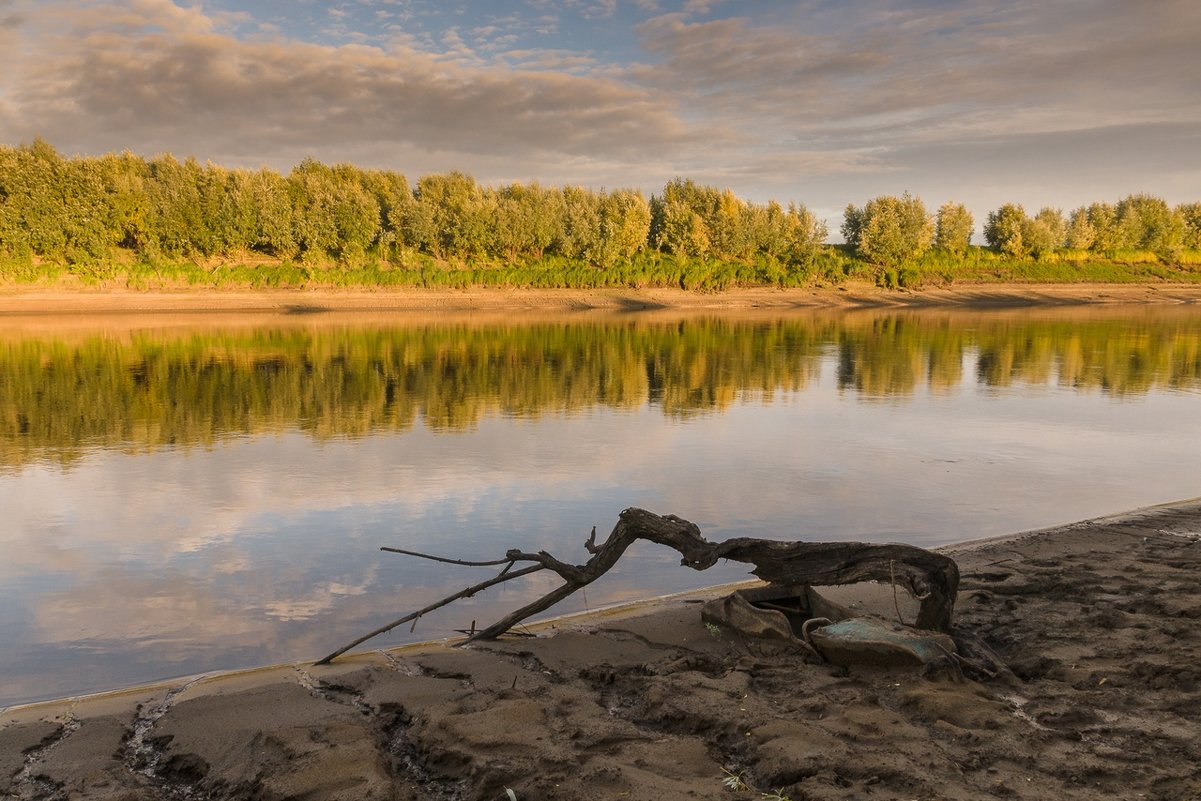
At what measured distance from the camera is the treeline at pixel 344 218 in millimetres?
64375

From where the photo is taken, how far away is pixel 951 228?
101688 mm

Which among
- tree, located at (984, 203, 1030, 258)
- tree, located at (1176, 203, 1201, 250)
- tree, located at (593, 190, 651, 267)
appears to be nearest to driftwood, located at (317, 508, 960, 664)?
tree, located at (593, 190, 651, 267)

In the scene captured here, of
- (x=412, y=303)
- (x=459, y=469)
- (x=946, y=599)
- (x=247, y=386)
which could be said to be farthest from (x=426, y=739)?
(x=412, y=303)

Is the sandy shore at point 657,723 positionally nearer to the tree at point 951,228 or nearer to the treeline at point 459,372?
the treeline at point 459,372

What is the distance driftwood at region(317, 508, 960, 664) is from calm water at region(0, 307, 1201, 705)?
1106mm

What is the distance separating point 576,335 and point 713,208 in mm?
56823

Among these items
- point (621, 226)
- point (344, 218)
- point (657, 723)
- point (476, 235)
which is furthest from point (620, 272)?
point (657, 723)

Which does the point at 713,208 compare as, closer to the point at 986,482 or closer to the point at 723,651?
the point at 986,482

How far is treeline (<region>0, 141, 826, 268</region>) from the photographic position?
211 feet

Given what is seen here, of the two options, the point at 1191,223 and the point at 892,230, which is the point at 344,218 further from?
the point at 1191,223

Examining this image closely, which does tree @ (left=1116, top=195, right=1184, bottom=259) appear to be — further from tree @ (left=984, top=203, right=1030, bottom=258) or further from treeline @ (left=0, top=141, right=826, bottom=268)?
treeline @ (left=0, top=141, right=826, bottom=268)

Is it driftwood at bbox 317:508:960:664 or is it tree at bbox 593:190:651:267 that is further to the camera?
tree at bbox 593:190:651:267

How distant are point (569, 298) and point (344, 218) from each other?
20.9 m

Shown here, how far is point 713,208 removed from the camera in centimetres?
9619
